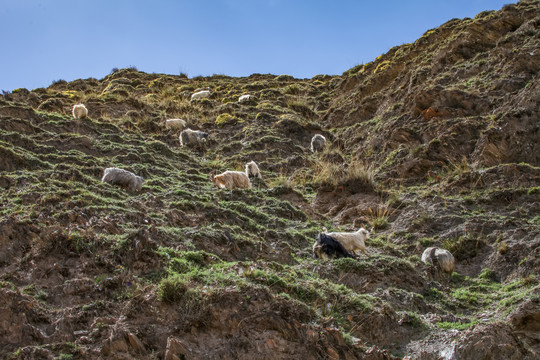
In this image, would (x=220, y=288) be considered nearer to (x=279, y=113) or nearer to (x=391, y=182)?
(x=391, y=182)

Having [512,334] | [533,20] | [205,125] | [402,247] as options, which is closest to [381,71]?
[533,20]

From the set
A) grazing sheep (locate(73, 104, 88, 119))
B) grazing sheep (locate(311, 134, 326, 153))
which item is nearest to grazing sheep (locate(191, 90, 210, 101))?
grazing sheep (locate(311, 134, 326, 153))

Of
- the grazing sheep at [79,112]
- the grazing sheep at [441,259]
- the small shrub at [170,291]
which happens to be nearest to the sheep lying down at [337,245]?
the grazing sheep at [441,259]

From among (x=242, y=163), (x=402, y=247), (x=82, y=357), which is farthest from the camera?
(x=242, y=163)

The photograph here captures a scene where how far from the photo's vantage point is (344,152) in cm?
1683

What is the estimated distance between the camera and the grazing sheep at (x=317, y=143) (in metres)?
17.2

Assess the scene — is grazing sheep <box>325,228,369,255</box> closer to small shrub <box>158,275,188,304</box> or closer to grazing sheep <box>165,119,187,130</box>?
small shrub <box>158,275,188,304</box>

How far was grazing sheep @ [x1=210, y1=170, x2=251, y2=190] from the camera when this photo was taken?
38.5ft

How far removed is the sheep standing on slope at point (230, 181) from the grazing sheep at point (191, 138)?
4.76m

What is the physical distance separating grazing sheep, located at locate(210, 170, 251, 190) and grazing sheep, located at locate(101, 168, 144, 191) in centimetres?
198

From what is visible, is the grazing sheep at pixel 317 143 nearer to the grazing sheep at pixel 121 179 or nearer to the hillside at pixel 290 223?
the hillside at pixel 290 223

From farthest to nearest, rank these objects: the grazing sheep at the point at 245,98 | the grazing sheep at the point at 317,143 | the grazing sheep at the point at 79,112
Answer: the grazing sheep at the point at 245,98, the grazing sheep at the point at 317,143, the grazing sheep at the point at 79,112

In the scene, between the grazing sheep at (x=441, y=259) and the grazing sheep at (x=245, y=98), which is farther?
the grazing sheep at (x=245, y=98)

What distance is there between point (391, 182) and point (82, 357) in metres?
9.46
